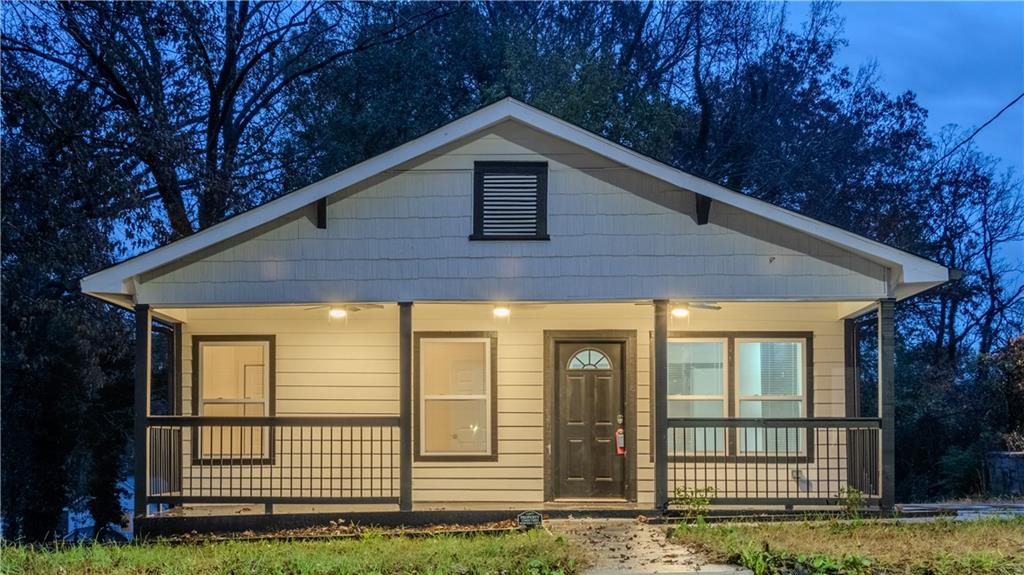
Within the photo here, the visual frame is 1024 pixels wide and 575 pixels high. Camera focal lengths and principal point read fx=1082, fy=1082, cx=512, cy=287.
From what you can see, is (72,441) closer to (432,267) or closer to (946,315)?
(432,267)

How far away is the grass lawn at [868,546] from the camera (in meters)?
9.29

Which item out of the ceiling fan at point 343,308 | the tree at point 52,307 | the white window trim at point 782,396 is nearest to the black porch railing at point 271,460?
the ceiling fan at point 343,308

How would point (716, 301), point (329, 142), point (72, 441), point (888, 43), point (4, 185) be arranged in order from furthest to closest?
point (888, 43)
point (329, 142)
point (72, 441)
point (4, 185)
point (716, 301)

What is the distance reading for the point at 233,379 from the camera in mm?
14055

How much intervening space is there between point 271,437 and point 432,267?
3343mm

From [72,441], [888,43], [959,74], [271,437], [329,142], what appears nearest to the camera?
[271,437]

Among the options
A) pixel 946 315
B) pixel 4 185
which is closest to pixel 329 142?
pixel 4 185

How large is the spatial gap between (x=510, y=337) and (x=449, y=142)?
287 cm

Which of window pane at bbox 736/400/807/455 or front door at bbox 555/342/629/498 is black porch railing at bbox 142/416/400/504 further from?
window pane at bbox 736/400/807/455

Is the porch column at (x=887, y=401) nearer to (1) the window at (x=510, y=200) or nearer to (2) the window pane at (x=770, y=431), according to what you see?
(2) the window pane at (x=770, y=431)

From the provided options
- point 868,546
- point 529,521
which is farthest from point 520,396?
point 868,546

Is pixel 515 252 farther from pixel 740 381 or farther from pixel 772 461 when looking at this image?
pixel 772 461

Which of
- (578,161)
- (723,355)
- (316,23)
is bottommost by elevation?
(723,355)

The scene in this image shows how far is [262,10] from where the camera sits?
2419 cm
